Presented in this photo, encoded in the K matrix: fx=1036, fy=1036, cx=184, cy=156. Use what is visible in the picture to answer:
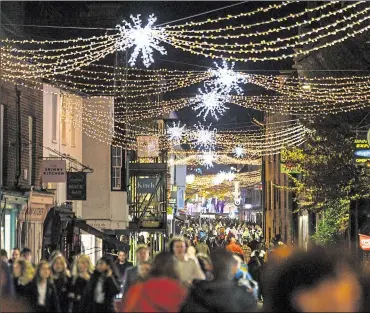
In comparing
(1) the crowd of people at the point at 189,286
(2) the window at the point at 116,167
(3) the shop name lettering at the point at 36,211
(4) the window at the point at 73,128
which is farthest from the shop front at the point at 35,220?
(1) the crowd of people at the point at 189,286

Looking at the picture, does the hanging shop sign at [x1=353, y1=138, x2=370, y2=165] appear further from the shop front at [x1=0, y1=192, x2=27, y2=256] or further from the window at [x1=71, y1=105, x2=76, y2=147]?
the window at [x1=71, y1=105, x2=76, y2=147]

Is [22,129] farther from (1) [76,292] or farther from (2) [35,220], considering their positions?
(1) [76,292]

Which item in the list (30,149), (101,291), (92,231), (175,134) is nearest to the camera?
(101,291)

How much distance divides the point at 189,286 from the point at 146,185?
35916 mm

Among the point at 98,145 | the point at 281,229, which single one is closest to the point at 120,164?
the point at 98,145

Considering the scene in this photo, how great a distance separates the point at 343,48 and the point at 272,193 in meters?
40.3

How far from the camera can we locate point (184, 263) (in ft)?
39.7

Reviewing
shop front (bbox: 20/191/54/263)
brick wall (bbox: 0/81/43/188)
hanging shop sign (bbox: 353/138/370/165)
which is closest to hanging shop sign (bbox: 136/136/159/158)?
brick wall (bbox: 0/81/43/188)

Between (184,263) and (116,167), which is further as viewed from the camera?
(116,167)

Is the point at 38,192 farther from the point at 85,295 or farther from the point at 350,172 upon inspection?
the point at 85,295

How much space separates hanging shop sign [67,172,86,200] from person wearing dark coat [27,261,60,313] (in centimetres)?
1887

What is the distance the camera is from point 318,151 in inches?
1505

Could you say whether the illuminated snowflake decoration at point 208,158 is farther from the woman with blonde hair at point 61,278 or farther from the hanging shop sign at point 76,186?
the woman with blonde hair at point 61,278

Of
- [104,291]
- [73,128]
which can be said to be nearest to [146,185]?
[73,128]
